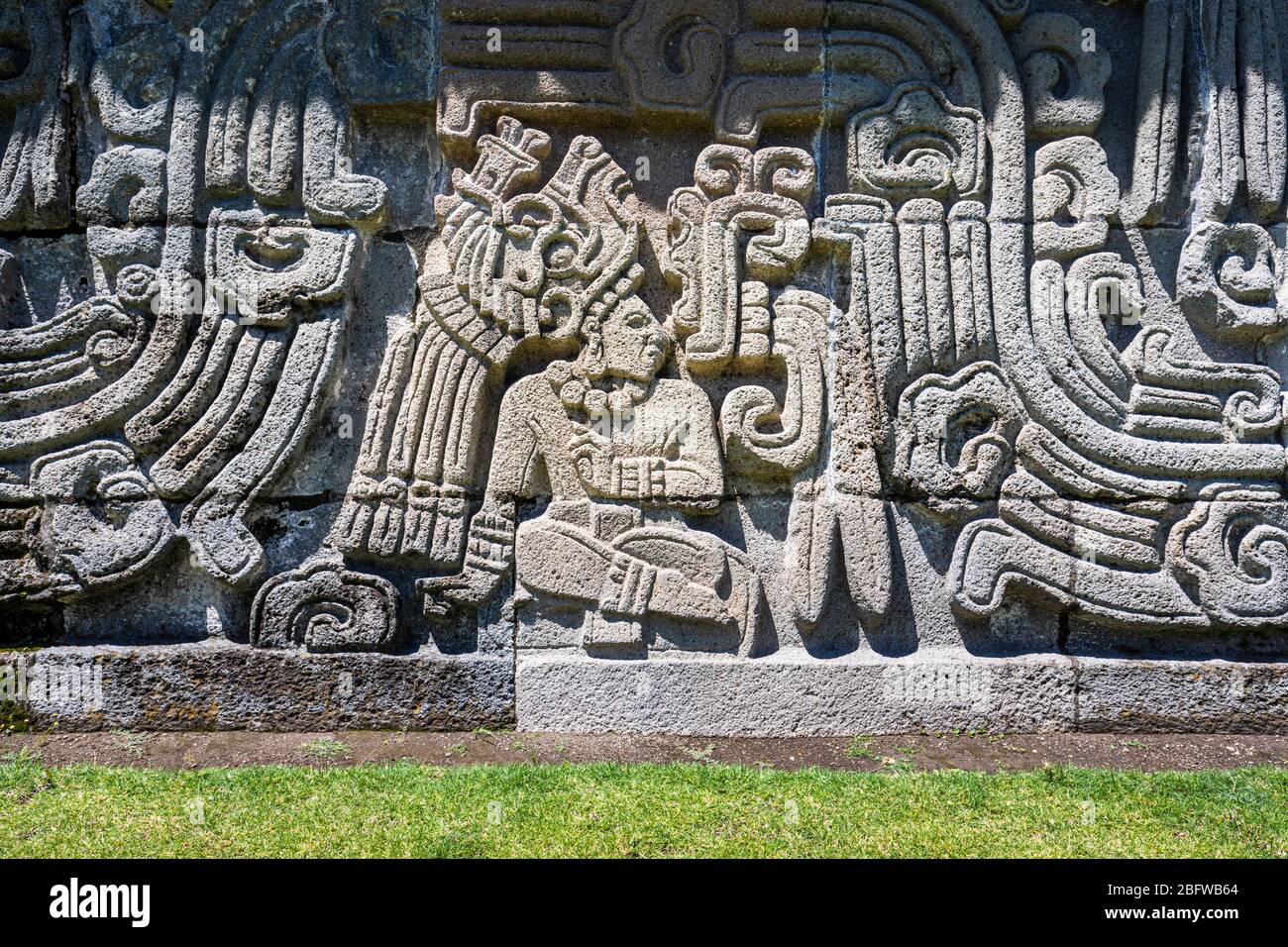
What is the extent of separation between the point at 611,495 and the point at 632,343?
0.61 metres

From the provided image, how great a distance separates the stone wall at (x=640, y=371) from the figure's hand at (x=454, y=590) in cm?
2

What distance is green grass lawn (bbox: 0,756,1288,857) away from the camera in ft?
9.40

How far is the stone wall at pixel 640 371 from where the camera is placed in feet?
12.4

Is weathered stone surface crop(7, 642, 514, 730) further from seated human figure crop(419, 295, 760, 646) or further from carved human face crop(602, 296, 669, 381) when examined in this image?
carved human face crop(602, 296, 669, 381)

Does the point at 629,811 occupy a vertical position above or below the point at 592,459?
below

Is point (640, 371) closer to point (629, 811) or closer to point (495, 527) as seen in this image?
point (495, 527)

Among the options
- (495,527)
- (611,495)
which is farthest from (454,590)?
(611,495)

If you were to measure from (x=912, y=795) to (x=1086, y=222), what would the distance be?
7.75 ft

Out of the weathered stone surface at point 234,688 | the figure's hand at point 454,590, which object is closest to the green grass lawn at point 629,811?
the weathered stone surface at point 234,688

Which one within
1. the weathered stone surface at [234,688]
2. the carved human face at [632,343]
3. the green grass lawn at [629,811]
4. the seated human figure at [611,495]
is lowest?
the green grass lawn at [629,811]

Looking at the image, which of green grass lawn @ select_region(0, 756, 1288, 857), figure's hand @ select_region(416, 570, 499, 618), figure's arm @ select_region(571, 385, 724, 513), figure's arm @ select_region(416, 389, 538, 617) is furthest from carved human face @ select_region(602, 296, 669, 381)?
green grass lawn @ select_region(0, 756, 1288, 857)

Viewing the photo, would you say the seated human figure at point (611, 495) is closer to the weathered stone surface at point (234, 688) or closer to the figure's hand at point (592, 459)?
the figure's hand at point (592, 459)

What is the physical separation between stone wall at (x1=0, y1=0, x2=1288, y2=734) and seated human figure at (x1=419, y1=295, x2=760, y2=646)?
2 cm

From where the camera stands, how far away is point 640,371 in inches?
152
